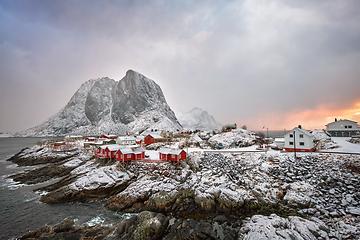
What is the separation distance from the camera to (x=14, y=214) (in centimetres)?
1764

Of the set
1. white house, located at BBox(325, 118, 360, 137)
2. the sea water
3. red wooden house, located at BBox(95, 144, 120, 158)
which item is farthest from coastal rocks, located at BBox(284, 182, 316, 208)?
white house, located at BBox(325, 118, 360, 137)

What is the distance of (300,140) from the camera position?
29.0 m

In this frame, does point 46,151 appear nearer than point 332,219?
No

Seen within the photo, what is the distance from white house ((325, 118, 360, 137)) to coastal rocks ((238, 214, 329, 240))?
43.6 meters

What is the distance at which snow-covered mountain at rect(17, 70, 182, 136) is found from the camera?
515 ft

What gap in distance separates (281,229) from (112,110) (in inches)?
7486

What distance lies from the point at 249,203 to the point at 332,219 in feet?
24.3

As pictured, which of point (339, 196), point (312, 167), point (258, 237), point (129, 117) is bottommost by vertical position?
point (258, 237)

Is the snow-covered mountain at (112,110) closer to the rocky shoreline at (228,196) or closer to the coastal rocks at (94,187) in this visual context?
the coastal rocks at (94,187)

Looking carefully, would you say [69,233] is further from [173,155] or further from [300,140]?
[300,140]

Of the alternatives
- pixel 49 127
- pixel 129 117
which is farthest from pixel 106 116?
pixel 49 127

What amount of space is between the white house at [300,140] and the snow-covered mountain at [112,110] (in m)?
116

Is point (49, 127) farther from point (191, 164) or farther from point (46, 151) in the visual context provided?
point (191, 164)

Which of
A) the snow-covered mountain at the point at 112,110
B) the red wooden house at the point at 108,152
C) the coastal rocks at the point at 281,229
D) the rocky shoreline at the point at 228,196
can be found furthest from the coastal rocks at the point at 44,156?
the snow-covered mountain at the point at 112,110
